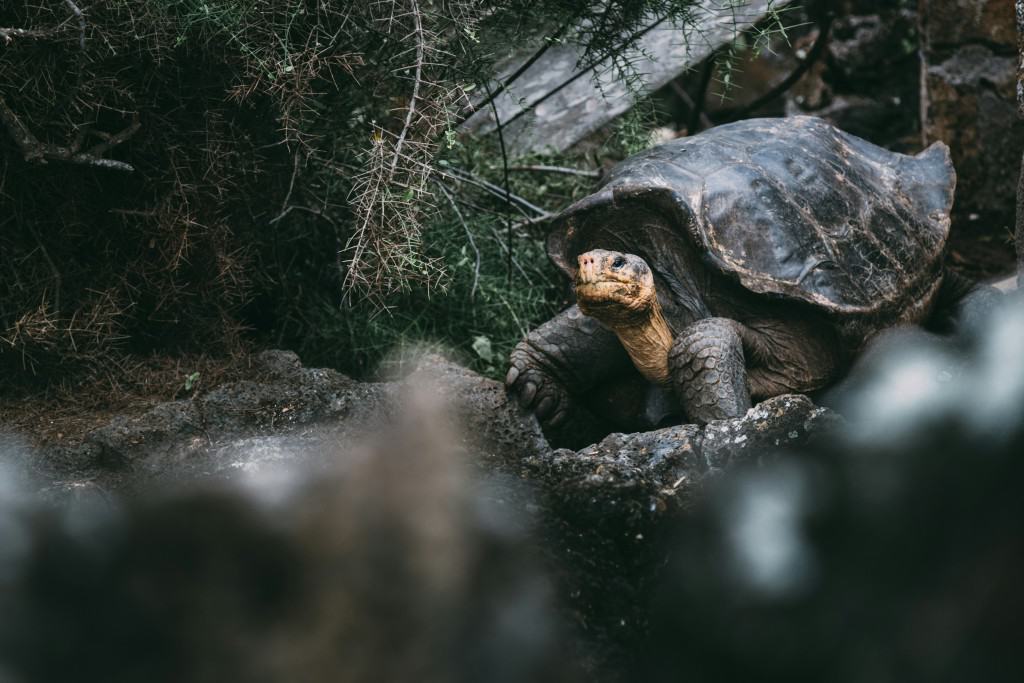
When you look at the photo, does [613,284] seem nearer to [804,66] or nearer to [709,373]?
[709,373]

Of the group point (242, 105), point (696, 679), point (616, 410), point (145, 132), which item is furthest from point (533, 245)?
point (696, 679)

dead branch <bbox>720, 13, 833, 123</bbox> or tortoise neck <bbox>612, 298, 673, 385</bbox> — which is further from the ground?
tortoise neck <bbox>612, 298, 673, 385</bbox>

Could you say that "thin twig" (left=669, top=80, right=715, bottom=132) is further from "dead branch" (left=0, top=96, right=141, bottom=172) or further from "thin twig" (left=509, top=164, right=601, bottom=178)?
"dead branch" (left=0, top=96, right=141, bottom=172)

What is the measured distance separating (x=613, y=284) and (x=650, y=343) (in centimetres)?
28

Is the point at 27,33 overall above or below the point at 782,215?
above

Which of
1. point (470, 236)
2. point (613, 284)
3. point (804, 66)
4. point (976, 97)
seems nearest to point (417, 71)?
point (613, 284)

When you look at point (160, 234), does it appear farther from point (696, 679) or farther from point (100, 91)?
point (696, 679)

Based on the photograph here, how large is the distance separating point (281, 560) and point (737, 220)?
96.9 inches

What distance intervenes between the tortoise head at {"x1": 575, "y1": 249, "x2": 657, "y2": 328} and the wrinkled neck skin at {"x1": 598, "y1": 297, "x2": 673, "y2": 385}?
2.9 inches

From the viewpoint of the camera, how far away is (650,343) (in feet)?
9.46

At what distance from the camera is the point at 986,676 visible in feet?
2.11

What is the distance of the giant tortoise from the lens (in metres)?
2.76

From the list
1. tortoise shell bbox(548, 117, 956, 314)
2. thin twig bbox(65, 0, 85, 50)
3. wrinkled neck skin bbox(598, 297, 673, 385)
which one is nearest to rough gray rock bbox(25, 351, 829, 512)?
wrinkled neck skin bbox(598, 297, 673, 385)

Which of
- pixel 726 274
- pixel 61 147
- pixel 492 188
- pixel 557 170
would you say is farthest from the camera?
pixel 557 170
